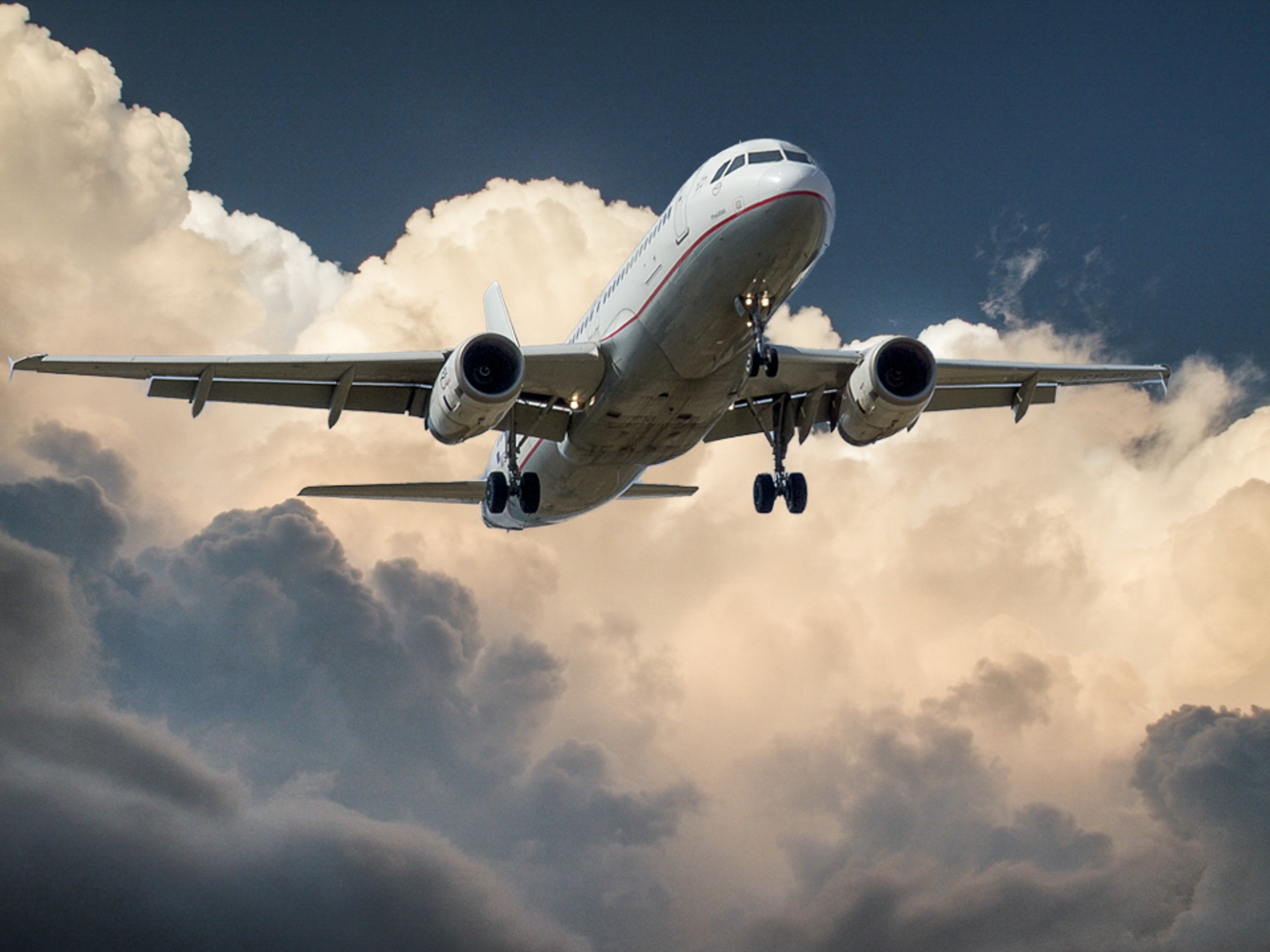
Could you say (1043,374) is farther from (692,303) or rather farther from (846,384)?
(692,303)

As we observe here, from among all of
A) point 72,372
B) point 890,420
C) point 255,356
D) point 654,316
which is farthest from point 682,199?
point 72,372

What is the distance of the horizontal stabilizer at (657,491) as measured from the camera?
3484 centimetres

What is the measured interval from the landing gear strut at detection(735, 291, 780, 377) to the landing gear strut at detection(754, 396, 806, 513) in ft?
24.2

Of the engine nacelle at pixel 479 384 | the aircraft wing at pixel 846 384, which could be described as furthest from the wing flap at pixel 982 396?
the engine nacelle at pixel 479 384

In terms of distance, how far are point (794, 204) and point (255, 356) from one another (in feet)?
41.3

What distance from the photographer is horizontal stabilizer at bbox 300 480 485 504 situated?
1222 inches

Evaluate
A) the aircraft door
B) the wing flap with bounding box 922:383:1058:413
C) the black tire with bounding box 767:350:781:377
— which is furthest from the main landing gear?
the wing flap with bounding box 922:383:1058:413

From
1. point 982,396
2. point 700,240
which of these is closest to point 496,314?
point 700,240

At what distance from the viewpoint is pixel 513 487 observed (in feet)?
92.2

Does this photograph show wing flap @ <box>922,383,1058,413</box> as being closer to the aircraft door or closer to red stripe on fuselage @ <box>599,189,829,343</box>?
red stripe on fuselage @ <box>599,189,829,343</box>

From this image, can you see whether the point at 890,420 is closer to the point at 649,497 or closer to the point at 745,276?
the point at 745,276

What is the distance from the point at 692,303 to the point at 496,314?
8.82 m

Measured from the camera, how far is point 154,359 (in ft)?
78.0

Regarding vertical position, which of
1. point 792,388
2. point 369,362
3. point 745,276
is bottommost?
point 745,276
